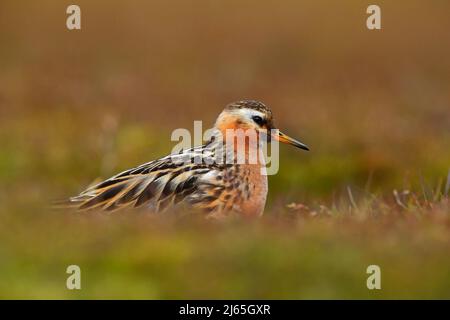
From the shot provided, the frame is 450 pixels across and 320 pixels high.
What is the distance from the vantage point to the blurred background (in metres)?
6.36

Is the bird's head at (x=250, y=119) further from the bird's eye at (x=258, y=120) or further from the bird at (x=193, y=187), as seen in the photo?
the bird at (x=193, y=187)

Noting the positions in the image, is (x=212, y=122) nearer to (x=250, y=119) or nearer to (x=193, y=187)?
(x=250, y=119)

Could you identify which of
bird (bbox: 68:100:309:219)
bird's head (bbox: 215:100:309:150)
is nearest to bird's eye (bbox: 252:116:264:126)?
bird's head (bbox: 215:100:309:150)

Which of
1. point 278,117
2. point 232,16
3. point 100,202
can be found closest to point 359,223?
point 100,202

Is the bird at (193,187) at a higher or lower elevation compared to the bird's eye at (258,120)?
lower

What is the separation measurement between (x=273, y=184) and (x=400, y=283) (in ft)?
23.5

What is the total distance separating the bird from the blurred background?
0.33 m

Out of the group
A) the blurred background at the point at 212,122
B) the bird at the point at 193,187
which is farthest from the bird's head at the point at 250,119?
the blurred background at the point at 212,122

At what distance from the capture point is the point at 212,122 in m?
16.4

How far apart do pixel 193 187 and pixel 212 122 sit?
818 centimetres

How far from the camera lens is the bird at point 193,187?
827 centimetres

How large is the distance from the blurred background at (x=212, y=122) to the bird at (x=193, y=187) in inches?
12.9

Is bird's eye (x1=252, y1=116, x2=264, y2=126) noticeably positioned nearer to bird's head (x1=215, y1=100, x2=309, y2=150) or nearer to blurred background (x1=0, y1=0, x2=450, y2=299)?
bird's head (x1=215, y1=100, x2=309, y2=150)

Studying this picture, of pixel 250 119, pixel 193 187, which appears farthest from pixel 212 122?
pixel 193 187
